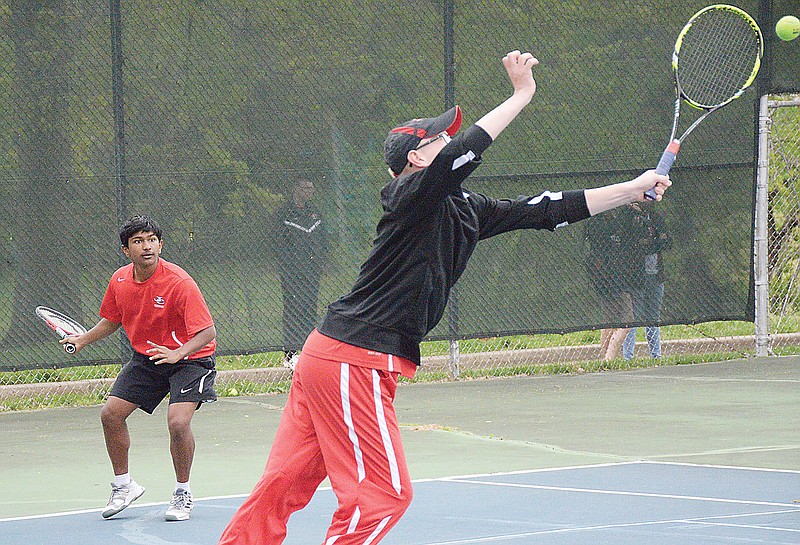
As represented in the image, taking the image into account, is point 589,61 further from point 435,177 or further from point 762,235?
point 435,177

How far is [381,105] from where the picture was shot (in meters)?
9.84

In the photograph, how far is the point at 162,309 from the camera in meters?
5.89

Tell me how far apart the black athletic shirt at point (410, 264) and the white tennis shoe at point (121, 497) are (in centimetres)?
234

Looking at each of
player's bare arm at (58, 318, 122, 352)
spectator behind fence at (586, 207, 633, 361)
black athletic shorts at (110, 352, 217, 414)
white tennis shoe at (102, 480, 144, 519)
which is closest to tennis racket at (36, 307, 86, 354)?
player's bare arm at (58, 318, 122, 352)

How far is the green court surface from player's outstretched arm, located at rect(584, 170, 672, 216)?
302 cm

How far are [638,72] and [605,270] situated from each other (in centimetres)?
163

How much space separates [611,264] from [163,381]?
5.45 m

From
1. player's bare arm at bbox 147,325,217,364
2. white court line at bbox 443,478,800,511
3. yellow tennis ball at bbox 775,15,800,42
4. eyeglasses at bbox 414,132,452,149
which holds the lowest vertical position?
white court line at bbox 443,478,800,511

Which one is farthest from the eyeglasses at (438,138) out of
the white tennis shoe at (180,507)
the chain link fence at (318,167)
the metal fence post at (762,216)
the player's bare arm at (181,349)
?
the metal fence post at (762,216)

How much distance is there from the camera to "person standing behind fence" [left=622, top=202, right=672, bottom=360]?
1078 centimetres

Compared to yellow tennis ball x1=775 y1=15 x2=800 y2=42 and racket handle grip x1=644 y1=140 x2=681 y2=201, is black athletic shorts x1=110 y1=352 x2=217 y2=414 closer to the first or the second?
racket handle grip x1=644 y1=140 x2=681 y2=201

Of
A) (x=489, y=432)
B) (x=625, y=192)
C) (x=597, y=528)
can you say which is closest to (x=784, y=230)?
(x=489, y=432)

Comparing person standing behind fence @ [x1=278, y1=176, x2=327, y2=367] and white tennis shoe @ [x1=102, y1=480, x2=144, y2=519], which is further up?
person standing behind fence @ [x1=278, y1=176, x2=327, y2=367]

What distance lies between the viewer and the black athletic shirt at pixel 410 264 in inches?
138
